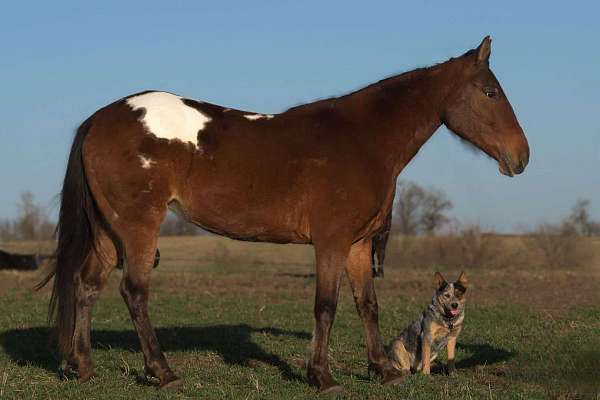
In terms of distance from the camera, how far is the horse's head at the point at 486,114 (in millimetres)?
7387

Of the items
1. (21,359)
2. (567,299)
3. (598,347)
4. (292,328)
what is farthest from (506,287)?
(21,359)

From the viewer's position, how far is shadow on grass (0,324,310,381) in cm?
858

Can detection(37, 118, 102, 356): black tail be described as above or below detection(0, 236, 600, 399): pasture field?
above

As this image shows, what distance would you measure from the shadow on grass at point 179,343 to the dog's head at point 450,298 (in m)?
1.71

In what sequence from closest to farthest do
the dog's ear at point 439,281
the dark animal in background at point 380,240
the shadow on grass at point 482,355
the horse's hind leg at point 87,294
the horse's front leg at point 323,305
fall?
the horse's front leg at point 323,305, the horse's hind leg at point 87,294, the dark animal in background at point 380,240, the dog's ear at point 439,281, the shadow on grass at point 482,355

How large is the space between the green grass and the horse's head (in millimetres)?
2100

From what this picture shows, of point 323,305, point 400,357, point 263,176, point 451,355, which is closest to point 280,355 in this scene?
point 400,357

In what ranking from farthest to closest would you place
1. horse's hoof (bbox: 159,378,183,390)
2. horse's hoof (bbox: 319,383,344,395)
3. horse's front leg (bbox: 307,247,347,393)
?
horse's front leg (bbox: 307,247,347,393) → horse's hoof (bbox: 159,378,183,390) → horse's hoof (bbox: 319,383,344,395)

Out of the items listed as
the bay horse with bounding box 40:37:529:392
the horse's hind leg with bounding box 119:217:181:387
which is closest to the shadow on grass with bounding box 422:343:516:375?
the bay horse with bounding box 40:37:529:392

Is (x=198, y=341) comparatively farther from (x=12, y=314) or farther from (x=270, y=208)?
(x=12, y=314)

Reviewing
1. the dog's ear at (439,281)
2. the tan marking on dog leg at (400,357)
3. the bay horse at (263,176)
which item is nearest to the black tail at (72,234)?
the bay horse at (263,176)

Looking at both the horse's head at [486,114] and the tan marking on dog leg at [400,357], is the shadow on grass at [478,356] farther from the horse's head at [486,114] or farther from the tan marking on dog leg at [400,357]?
the horse's head at [486,114]

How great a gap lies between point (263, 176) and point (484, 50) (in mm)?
2459

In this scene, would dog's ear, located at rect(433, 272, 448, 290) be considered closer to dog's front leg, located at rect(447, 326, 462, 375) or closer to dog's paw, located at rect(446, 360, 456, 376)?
dog's front leg, located at rect(447, 326, 462, 375)
